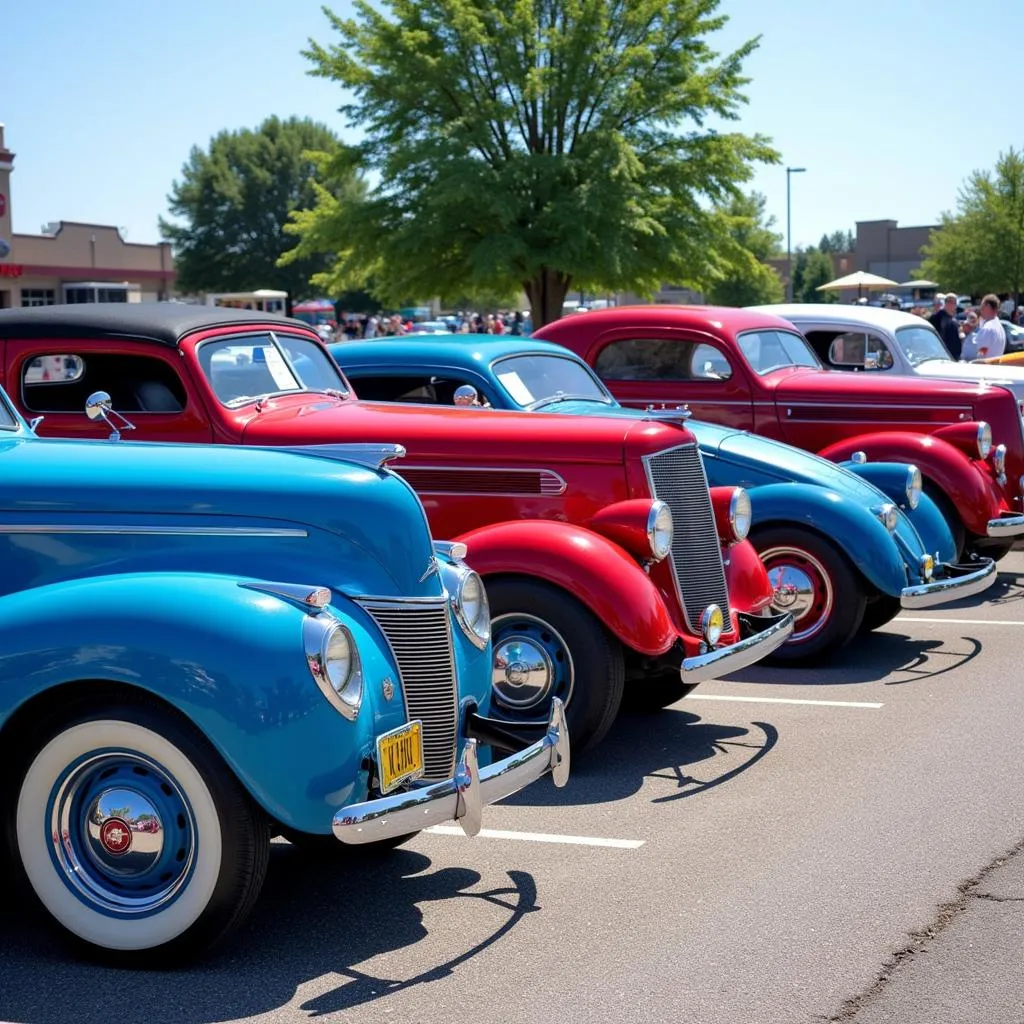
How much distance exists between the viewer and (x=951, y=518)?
9.59m

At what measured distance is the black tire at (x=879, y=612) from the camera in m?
8.16

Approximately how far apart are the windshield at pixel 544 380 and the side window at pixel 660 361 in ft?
5.36

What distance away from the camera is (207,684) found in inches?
143

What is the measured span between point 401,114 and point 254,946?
18624 mm

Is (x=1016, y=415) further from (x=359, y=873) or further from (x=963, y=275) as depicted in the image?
(x=963, y=275)

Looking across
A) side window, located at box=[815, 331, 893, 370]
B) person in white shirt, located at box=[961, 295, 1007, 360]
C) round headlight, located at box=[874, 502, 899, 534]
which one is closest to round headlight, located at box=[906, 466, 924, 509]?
round headlight, located at box=[874, 502, 899, 534]

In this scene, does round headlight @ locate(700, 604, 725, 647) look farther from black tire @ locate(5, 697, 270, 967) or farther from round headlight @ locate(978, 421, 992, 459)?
round headlight @ locate(978, 421, 992, 459)

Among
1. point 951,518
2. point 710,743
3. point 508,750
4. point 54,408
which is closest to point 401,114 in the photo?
point 951,518

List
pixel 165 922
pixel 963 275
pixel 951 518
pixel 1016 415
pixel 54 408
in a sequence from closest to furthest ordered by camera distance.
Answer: pixel 165 922
pixel 54 408
pixel 951 518
pixel 1016 415
pixel 963 275

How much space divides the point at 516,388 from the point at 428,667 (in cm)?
361

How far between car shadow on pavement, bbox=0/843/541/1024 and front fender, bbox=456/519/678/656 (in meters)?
1.29

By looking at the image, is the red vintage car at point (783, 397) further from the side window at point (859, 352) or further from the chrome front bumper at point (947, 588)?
the side window at point (859, 352)

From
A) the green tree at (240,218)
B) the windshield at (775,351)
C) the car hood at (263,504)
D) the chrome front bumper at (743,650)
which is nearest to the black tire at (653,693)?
the chrome front bumper at (743,650)

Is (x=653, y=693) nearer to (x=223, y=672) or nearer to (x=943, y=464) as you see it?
(x=223, y=672)
